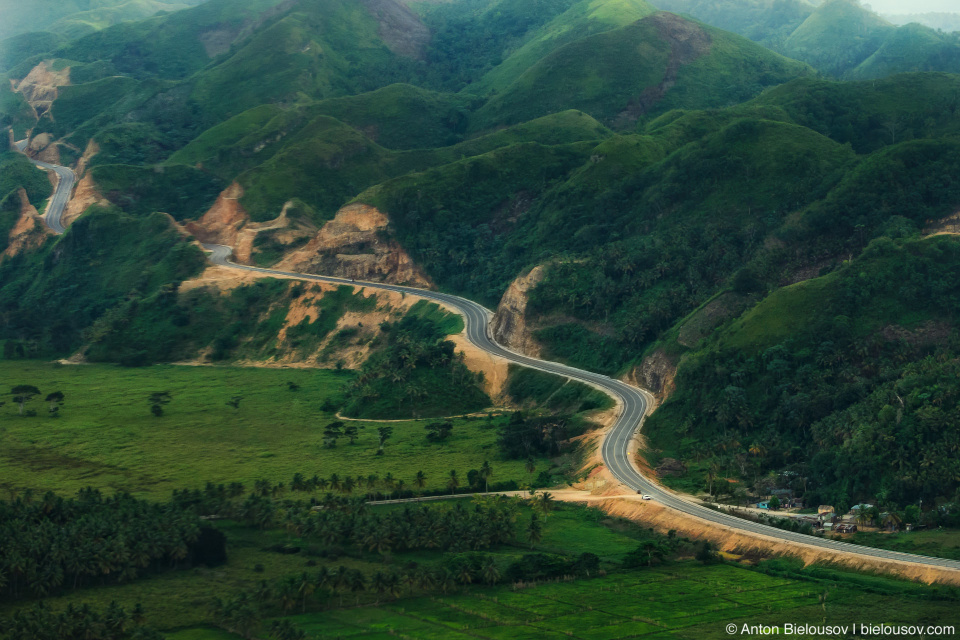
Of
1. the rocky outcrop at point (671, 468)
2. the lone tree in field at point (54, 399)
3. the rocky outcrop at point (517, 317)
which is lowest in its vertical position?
the lone tree in field at point (54, 399)

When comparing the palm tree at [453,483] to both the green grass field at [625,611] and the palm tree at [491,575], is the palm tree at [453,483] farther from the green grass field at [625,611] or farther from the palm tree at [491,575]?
the green grass field at [625,611]

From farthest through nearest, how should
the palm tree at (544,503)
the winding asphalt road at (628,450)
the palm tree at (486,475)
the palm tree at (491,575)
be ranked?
the palm tree at (486,475) → the palm tree at (544,503) → the winding asphalt road at (628,450) → the palm tree at (491,575)

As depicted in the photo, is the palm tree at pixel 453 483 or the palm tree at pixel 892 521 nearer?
the palm tree at pixel 892 521

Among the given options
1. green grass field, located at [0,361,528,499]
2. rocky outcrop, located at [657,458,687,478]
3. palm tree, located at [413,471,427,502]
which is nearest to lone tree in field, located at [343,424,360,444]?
green grass field, located at [0,361,528,499]

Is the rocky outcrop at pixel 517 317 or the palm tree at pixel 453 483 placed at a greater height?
the rocky outcrop at pixel 517 317

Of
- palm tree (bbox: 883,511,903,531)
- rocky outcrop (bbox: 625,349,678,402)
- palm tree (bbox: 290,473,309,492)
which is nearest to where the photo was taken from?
palm tree (bbox: 883,511,903,531)

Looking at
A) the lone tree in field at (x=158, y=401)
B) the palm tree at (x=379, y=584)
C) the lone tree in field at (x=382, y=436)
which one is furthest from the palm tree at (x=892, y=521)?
the lone tree in field at (x=158, y=401)

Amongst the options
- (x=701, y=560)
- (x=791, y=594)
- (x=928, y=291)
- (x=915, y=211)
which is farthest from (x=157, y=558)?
(x=915, y=211)

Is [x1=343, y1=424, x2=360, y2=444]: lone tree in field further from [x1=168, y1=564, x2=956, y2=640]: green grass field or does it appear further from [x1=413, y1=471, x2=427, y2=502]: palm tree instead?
[x1=168, y1=564, x2=956, y2=640]: green grass field
